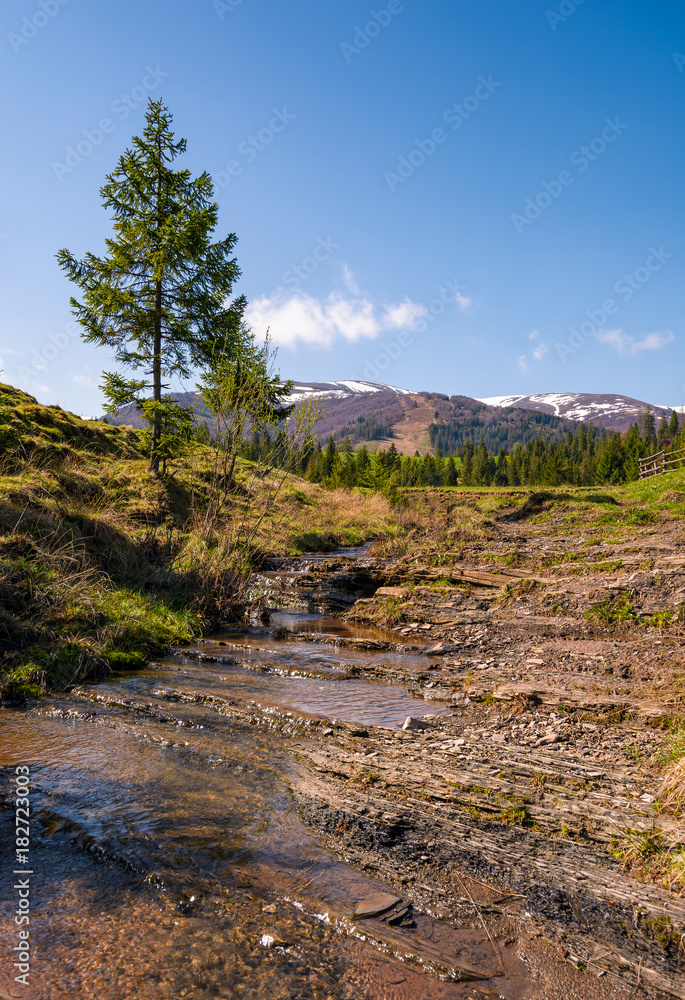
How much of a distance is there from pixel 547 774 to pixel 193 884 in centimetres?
336

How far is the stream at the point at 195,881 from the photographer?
9.39 feet

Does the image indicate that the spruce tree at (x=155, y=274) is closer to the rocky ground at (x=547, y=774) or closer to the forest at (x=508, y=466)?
the rocky ground at (x=547, y=774)

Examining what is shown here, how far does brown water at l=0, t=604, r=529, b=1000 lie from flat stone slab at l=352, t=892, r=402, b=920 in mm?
67

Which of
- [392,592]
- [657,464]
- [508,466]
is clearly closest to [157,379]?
[392,592]

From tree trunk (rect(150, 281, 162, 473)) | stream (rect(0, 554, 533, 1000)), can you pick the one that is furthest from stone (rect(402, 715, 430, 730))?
tree trunk (rect(150, 281, 162, 473))

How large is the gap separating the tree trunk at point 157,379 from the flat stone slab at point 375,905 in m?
18.5

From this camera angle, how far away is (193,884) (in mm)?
3609

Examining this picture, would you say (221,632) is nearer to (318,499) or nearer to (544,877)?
(544,877)

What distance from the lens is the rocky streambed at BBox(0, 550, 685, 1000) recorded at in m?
2.95

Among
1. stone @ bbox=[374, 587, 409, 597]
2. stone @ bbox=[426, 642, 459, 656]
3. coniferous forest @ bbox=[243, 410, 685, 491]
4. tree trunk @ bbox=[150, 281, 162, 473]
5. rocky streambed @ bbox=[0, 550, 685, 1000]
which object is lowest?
stone @ bbox=[426, 642, 459, 656]

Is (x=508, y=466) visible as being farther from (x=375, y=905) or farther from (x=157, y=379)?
(x=375, y=905)

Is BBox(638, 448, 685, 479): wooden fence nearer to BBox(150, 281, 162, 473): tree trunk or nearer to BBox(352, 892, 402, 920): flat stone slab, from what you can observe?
BBox(150, 281, 162, 473): tree trunk

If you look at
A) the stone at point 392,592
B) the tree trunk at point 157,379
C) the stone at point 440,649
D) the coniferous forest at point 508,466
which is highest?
the coniferous forest at point 508,466

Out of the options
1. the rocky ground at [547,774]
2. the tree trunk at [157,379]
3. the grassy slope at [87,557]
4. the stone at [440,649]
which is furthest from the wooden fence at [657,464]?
the tree trunk at [157,379]
